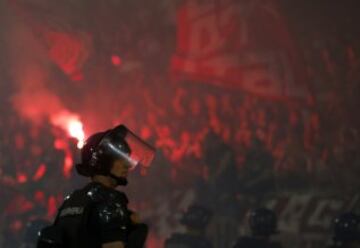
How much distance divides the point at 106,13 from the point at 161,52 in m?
1.80

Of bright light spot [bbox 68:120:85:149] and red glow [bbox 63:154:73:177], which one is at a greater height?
red glow [bbox 63:154:73:177]

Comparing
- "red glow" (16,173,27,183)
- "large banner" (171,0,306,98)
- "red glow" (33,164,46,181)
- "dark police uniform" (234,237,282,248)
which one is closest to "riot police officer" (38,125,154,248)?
"dark police uniform" (234,237,282,248)

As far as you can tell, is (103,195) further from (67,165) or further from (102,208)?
(67,165)

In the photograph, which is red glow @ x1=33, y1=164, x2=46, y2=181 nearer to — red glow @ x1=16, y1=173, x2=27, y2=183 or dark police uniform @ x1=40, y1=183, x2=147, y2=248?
red glow @ x1=16, y1=173, x2=27, y2=183

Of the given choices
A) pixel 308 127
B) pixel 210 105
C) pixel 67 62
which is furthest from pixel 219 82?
pixel 67 62

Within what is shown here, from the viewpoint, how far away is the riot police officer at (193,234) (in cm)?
772

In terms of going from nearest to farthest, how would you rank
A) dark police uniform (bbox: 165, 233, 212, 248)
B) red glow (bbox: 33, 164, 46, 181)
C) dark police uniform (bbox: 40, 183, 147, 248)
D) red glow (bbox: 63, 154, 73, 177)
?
dark police uniform (bbox: 40, 183, 147, 248) → dark police uniform (bbox: 165, 233, 212, 248) → red glow (bbox: 63, 154, 73, 177) → red glow (bbox: 33, 164, 46, 181)

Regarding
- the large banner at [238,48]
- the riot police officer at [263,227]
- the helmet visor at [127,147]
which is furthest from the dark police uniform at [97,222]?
the large banner at [238,48]

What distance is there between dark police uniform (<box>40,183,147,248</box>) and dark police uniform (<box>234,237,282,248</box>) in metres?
4.67

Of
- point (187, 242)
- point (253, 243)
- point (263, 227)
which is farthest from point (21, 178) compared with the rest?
point (253, 243)

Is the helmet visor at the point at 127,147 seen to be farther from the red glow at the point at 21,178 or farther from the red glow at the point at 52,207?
the red glow at the point at 21,178

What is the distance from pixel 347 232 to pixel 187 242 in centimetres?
193

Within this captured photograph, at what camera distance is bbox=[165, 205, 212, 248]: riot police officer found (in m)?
7.72

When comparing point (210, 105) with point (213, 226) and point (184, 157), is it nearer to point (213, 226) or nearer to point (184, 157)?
point (184, 157)
